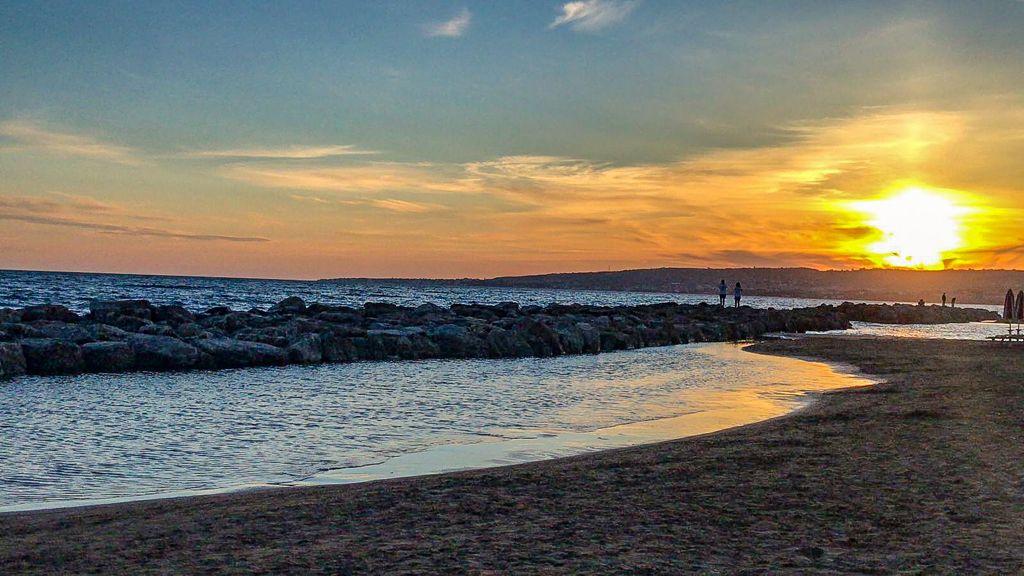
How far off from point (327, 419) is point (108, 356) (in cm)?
868

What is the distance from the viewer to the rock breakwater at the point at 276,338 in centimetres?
1803

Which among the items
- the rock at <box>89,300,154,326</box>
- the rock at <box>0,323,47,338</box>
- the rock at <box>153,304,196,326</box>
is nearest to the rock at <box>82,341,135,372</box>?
the rock at <box>0,323,47,338</box>

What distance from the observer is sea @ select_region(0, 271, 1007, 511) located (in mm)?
8219

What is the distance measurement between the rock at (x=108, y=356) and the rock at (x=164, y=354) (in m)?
0.17

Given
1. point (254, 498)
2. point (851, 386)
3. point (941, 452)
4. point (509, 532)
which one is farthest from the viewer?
point (851, 386)

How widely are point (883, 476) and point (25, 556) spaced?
6109 mm

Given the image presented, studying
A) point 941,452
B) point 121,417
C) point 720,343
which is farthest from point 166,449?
point 720,343

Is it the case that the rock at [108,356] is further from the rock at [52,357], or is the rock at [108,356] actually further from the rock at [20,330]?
the rock at [20,330]

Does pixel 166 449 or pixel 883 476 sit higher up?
pixel 883 476

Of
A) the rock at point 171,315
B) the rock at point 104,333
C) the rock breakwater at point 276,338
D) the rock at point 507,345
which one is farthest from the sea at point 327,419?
the rock at point 171,315

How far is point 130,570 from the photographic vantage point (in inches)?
182

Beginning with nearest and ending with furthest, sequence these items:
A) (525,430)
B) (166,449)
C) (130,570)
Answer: (130,570) → (166,449) → (525,430)

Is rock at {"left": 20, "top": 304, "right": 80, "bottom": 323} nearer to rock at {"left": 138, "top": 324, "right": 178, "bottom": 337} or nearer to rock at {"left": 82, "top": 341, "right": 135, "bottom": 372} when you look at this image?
rock at {"left": 138, "top": 324, "right": 178, "bottom": 337}

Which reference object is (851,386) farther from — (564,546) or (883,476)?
(564,546)
